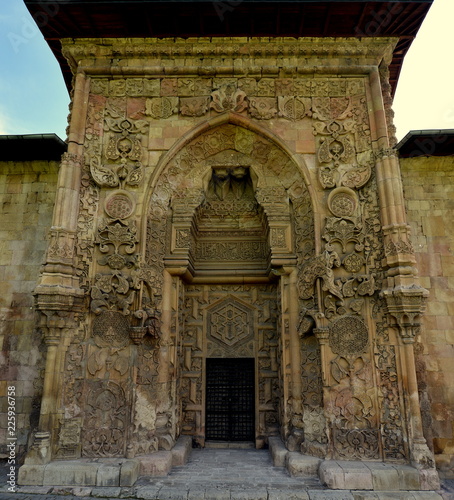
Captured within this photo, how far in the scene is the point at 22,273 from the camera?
811 cm

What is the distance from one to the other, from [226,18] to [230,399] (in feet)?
27.1

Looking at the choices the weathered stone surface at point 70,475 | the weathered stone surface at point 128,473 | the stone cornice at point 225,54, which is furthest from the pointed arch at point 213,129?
Result: the weathered stone surface at point 70,475

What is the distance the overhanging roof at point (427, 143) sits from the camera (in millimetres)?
7766

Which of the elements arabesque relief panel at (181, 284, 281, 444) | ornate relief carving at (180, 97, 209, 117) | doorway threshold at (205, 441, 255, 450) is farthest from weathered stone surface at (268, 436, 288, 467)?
ornate relief carving at (180, 97, 209, 117)

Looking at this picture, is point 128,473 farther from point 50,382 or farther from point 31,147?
point 31,147

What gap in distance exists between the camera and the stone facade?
6.39m

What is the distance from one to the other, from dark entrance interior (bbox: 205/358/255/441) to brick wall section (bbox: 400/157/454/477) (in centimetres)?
374

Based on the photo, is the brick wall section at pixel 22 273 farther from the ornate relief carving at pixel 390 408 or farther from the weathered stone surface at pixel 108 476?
the ornate relief carving at pixel 390 408

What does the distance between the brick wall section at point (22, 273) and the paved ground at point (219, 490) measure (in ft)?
4.73

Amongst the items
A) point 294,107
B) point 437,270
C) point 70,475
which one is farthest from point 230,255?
point 70,475

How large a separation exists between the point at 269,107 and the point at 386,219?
3446mm

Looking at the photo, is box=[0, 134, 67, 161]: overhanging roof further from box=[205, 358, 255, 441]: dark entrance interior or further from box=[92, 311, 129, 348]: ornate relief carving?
box=[205, 358, 255, 441]: dark entrance interior

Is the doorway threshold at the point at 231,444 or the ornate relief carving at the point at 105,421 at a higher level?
the ornate relief carving at the point at 105,421

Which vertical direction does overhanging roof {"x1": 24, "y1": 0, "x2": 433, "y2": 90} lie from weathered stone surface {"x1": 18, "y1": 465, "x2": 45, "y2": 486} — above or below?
above
